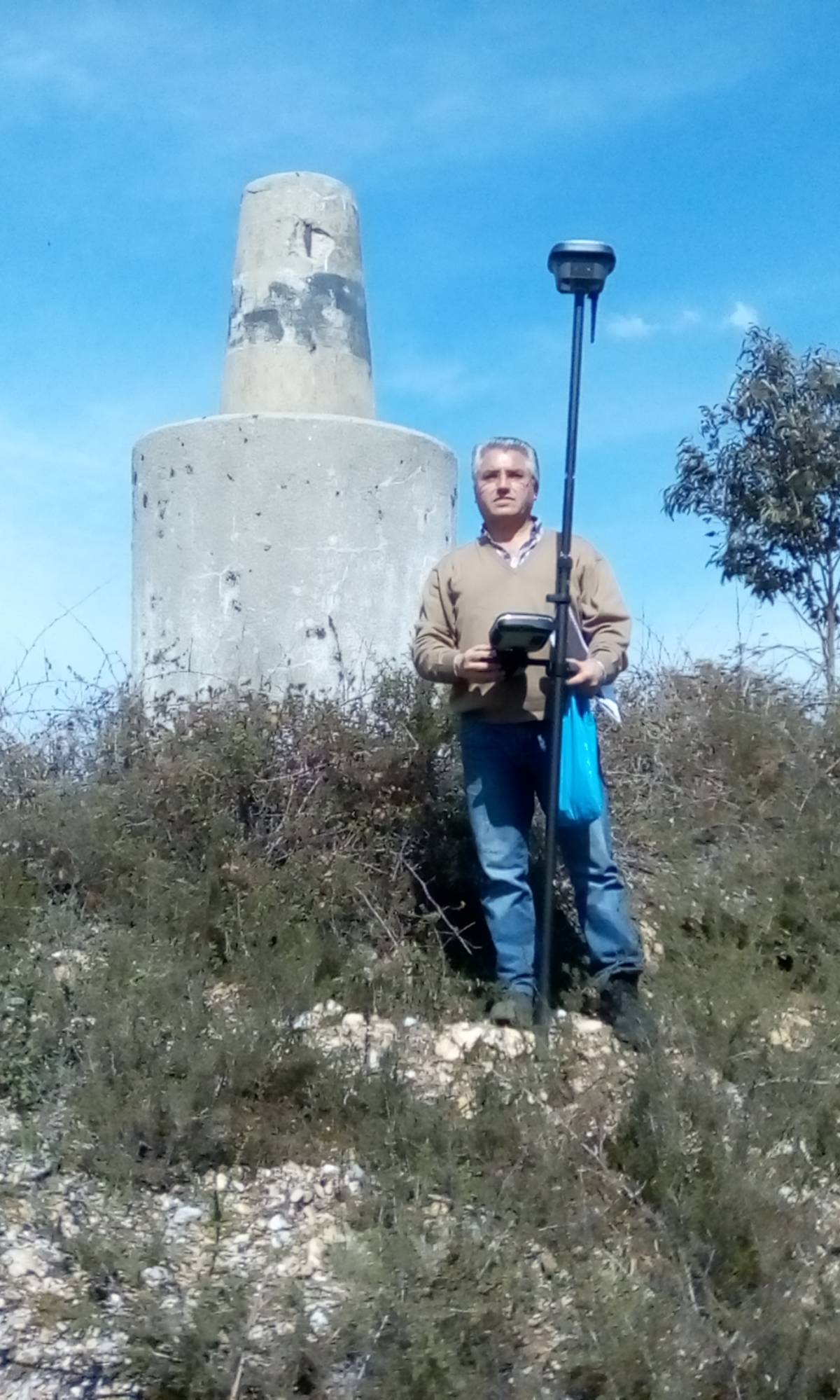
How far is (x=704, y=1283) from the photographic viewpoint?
2580mm

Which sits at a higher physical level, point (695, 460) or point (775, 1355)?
point (695, 460)

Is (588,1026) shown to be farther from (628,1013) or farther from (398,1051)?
(398,1051)

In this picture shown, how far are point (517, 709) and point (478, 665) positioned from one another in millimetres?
210

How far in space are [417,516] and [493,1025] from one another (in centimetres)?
246

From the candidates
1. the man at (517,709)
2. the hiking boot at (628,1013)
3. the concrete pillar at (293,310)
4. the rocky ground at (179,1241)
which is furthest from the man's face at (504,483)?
the concrete pillar at (293,310)

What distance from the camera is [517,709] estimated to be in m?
3.76

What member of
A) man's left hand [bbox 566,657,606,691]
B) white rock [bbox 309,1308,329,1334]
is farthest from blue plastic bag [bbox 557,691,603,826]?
white rock [bbox 309,1308,329,1334]

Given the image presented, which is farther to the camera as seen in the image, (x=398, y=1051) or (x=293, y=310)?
(x=293, y=310)

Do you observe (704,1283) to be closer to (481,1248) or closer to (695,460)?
(481,1248)

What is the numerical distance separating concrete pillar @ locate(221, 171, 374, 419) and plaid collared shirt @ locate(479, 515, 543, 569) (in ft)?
6.22

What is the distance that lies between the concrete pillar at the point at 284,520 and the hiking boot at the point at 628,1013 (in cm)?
178

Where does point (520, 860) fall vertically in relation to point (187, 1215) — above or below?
above

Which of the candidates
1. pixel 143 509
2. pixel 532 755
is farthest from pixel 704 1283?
pixel 143 509

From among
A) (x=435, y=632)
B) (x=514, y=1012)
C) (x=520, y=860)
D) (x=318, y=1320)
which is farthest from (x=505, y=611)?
(x=318, y=1320)
